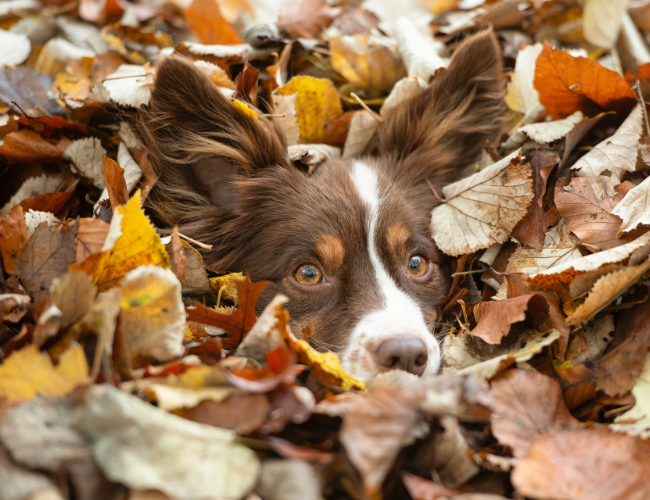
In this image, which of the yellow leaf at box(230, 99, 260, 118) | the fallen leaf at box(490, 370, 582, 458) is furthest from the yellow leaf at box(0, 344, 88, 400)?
the yellow leaf at box(230, 99, 260, 118)

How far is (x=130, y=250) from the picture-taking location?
1.88 meters

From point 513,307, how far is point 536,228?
0.58 metres

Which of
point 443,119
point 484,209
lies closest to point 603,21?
point 443,119

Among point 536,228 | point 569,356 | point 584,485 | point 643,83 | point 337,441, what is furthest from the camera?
point 643,83

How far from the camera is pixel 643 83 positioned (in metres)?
2.95

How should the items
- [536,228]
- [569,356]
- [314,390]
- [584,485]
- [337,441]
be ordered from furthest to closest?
[536,228]
[569,356]
[314,390]
[337,441]
[584,485]

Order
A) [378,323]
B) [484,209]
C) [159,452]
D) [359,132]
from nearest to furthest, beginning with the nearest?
[159,452] → [378,323] → [484,209] → [359,132]

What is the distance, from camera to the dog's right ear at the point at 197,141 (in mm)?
2598

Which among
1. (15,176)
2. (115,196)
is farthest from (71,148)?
(115,196)

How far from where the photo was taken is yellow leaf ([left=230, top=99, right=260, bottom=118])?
2762 millimetres

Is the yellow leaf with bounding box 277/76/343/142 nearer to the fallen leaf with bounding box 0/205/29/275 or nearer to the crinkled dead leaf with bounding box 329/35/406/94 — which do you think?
the crinkled dead leaf with bounding box 329/35/406/94

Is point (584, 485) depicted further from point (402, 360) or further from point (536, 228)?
point (536, 228)

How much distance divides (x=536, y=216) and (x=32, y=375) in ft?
6.76

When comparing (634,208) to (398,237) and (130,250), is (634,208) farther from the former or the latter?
(130,250)
